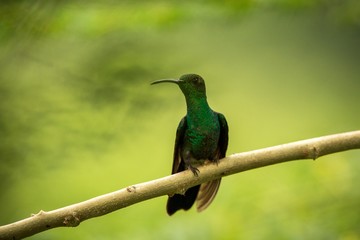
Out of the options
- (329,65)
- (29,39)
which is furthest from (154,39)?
(329,65)

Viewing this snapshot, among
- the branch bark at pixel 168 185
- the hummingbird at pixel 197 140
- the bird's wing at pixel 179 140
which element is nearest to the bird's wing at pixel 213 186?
the hummingbird at pixel 197 140

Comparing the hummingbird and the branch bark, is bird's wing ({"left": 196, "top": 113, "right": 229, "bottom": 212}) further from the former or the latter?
the branch bark

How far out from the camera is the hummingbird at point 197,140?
3598 millimetres

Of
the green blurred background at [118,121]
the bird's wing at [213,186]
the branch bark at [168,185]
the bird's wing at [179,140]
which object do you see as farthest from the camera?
the bird's wing at [179,140]

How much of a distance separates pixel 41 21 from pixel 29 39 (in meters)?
0.12

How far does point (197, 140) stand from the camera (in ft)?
12.2

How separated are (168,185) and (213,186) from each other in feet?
3.13

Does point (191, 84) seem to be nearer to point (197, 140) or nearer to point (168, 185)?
point (197, 140)

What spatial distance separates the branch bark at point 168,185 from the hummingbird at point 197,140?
395mm

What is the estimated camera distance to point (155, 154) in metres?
6.69

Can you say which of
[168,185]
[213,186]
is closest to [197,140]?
[213,186]

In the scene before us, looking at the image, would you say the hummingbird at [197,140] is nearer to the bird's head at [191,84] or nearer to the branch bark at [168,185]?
the bird's head at [191,84]

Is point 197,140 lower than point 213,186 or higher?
higher

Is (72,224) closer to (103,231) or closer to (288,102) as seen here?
(103,231)
